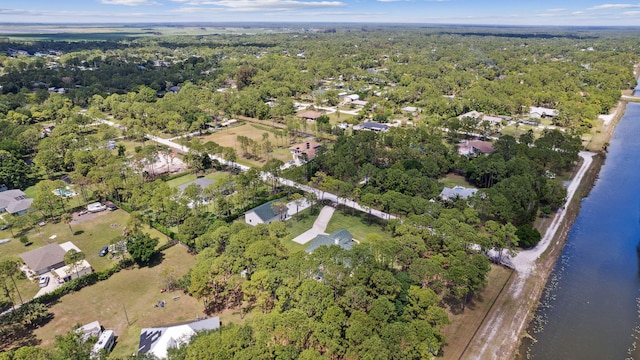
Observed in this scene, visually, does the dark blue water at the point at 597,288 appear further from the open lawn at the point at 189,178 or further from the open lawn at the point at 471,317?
the open lawn at the point at 189,178

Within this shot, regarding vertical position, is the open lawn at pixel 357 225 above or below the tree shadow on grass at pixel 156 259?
above

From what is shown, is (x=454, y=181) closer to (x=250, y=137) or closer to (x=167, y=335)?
(x=250, y=137)

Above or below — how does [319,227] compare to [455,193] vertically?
below

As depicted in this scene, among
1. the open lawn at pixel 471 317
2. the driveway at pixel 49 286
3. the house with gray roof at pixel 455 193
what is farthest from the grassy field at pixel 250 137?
the open lawn at pixel 471 317

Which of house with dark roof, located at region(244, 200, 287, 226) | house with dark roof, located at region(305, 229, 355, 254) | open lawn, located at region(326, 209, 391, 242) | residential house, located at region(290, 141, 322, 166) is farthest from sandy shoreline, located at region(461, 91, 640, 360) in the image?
residential house, located at region(290, 141, 322, 166)

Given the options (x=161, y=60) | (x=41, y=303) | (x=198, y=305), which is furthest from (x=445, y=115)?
(x=161, y=60)

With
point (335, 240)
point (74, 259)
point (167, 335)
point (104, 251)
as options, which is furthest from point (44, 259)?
point (335, 240)
